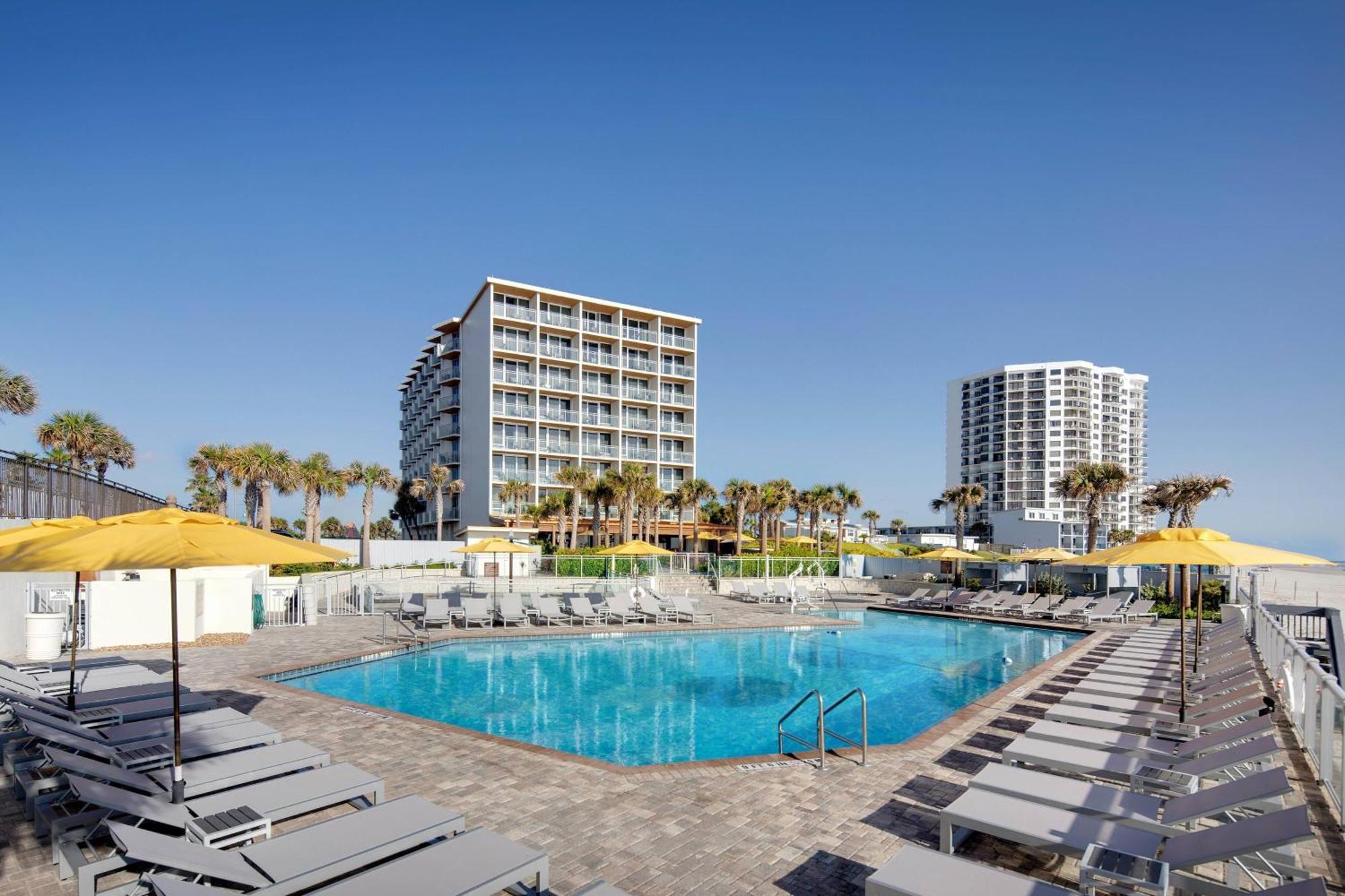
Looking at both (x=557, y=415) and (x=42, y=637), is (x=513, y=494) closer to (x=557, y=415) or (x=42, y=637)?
(x=557, y=415)

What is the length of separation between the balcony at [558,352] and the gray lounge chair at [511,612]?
31.8 metres

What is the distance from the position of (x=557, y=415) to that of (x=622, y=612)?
31.0 m

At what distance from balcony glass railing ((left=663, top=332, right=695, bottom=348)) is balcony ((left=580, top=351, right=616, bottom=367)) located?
14.9ft

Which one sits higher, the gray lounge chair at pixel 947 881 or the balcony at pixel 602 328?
the balcony at pixel 602 328

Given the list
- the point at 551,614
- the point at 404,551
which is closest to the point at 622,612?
the point at 551,614

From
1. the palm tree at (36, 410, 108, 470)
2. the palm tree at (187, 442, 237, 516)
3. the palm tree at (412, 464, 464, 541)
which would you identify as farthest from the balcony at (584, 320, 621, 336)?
the palm tree at (36, 410, 108, 470)

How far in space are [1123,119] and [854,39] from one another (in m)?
6.88

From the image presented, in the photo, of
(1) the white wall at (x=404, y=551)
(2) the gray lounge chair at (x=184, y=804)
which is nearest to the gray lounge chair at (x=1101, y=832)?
(2) the gray lounge chair at (x=184, y=804)

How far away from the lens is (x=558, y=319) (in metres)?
48.8

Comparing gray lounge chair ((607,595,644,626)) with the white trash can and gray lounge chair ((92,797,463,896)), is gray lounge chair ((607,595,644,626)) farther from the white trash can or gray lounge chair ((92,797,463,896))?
gray lounge chair ((92,797,463,896))

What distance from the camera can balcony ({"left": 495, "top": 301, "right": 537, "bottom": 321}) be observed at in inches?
1843

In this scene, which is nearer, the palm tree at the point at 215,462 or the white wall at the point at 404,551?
the palm tree at the point at 215,462

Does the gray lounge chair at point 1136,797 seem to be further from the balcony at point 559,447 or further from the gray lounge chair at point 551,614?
the balcony at point 559,447

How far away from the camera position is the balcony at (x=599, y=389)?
164 feet
